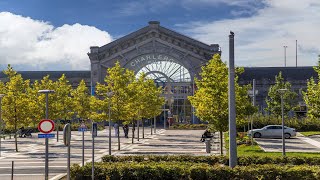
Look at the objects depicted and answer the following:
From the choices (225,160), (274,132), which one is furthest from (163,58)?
(225,160)

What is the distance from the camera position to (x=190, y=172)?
19.5 meters

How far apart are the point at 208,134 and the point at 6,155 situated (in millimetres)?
18903

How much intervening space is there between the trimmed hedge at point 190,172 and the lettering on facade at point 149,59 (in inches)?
2430

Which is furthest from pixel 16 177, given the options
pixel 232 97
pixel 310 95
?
pixel 310 95

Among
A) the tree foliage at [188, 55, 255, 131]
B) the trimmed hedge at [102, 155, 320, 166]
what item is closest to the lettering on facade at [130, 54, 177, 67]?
the tree foliage at [188, 55, 255, 131]

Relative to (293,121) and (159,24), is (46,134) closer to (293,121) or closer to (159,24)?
(293,121)

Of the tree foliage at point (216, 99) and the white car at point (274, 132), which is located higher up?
the tree foliage at point (216, 99)

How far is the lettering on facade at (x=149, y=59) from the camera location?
268ft

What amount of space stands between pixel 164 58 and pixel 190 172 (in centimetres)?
6297

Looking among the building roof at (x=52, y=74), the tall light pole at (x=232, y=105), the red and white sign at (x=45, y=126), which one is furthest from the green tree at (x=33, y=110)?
the building roof at (x=52, y=74)

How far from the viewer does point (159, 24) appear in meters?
81.2

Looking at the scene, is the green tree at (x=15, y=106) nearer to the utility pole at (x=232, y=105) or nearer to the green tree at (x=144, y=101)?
the green tree at (x=144, y=101)

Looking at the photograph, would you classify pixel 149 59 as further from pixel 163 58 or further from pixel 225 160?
pixel 225 160

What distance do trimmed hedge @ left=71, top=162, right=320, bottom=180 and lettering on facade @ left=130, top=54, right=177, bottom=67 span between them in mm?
61720
